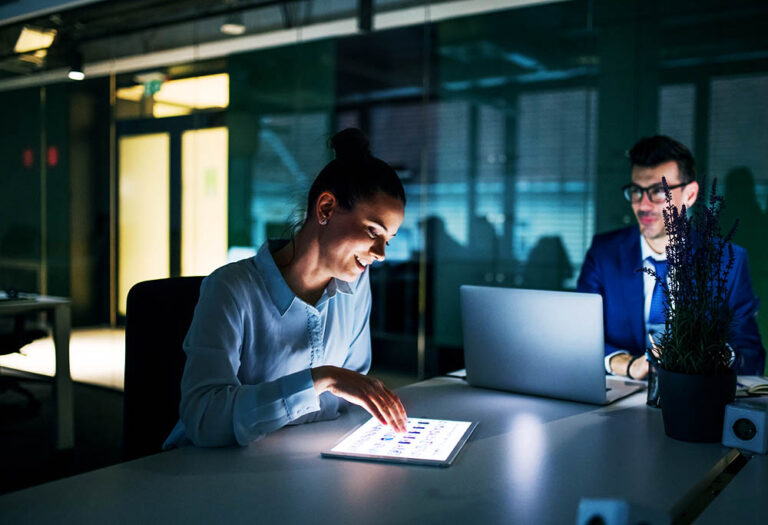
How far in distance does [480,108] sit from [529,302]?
129 inches

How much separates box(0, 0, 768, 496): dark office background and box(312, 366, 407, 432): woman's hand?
3.07m

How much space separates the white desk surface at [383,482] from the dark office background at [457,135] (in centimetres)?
281

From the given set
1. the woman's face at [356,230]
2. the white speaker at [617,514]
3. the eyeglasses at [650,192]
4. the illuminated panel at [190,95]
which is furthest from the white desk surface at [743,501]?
the illuminated panel at [190,95]

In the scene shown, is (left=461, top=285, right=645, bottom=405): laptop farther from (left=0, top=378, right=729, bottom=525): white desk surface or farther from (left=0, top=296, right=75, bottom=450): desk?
(left=0, top=296, right=75, bottom=450): desk

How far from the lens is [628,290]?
245 centimetres

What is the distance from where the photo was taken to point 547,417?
1.61 m

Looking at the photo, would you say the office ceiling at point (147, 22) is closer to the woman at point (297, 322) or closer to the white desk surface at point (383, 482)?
the woman at point (297, 322)

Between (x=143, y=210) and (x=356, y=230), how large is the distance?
404cm

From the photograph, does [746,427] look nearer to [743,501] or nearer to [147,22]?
[743,501]

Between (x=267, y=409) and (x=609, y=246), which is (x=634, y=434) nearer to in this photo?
(x=267, y=409)

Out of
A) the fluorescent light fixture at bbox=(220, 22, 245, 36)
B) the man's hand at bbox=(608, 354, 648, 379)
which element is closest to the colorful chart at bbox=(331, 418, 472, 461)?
the man's hand at bbox=(608, 354, 648, 379)

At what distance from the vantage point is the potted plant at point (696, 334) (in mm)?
1394

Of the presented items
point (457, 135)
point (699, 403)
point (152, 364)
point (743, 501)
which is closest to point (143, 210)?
point (457, 135)

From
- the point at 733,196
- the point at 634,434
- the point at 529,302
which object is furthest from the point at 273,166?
the point at 634,434
